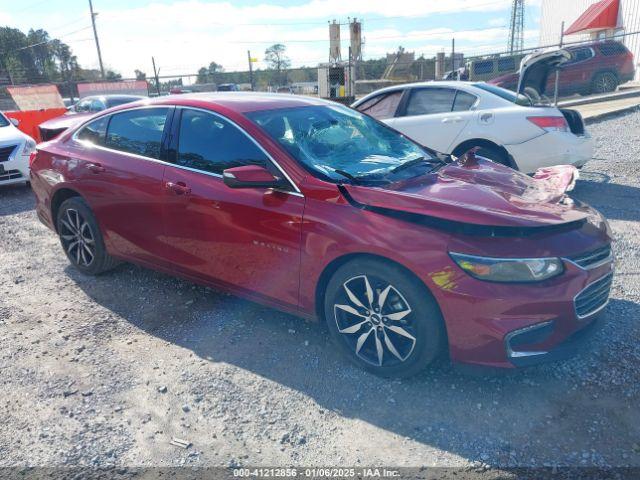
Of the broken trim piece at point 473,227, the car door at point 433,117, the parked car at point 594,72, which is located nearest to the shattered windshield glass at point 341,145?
the broken trim piece at point 473,227

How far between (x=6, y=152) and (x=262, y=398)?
295 inches

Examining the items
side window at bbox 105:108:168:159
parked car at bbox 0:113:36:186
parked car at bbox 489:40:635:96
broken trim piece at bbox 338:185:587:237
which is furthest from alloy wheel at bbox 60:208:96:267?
parked car at bbox 489:40:635:96

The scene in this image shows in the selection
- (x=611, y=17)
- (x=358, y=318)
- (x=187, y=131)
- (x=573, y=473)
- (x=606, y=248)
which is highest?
(x=611, y=17)

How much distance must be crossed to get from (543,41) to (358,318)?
3663 cm

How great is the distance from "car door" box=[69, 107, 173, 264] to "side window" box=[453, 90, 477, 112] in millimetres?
4301

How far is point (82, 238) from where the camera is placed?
4.72 meters

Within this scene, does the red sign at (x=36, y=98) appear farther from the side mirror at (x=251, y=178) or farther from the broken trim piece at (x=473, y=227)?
the broken trim piece at (x=473, y=227)

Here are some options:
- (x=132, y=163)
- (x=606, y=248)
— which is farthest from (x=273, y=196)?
(x=606, y=248)

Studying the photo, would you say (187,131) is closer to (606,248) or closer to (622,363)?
(606,248)

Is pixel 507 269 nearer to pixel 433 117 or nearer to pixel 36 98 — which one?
pixel 433 117

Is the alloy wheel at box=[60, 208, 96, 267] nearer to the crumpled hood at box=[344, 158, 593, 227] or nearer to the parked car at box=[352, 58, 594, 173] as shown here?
the crumpled hood at box=[344, 158, 593, 227]

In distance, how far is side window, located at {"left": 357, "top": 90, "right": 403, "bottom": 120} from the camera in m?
7.66

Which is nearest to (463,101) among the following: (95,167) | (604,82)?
(95,167)

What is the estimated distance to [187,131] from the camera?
12.7ft
